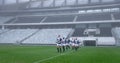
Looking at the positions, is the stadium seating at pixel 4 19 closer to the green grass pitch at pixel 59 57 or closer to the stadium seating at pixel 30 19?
the stadium seating at pixel 30 19

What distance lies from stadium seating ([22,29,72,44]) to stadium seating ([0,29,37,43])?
11.0 feet

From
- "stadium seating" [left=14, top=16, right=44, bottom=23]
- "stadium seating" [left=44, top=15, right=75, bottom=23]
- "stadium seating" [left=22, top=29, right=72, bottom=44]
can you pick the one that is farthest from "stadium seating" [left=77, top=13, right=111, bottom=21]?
"stadium seating" [left=14, top=16, right=44, bottom=23]

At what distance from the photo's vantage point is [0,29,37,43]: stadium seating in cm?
7481

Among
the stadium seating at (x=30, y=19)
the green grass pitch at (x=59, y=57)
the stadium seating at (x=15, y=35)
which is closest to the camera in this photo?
the green grass pitch at (x=59, y=57)

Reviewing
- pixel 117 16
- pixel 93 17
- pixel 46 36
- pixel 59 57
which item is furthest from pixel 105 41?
pixel 59 57

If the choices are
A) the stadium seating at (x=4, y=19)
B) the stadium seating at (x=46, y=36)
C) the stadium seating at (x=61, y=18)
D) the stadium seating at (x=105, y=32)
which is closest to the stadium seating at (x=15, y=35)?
the stadium seating at (x=46, y=36)

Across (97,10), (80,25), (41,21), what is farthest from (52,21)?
(97,10)

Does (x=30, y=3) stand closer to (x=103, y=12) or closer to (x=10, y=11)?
(x=10, y=11)

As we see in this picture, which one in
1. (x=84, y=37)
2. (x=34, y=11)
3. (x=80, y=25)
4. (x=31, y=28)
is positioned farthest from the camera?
(x=34, y=11)

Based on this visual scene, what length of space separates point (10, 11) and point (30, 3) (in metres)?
8.12

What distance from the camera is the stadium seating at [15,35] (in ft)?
245

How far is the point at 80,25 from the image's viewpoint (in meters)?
76.8

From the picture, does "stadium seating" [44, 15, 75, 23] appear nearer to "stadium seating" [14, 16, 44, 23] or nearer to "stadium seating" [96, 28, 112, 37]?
"stadium seating" [14, 16, 44, 23]

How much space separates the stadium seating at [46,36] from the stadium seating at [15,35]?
133 inches
